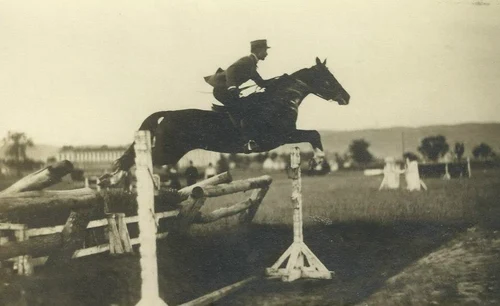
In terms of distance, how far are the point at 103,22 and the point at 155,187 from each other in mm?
1220

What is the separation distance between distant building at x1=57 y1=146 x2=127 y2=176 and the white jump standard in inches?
48.3

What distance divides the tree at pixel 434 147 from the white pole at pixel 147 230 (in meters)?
2.01

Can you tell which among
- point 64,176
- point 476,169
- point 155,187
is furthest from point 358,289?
point 64,176

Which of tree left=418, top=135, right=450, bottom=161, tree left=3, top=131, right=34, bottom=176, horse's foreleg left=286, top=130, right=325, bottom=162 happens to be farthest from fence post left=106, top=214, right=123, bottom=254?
tree left=418, top=135, right=450, bottom=161

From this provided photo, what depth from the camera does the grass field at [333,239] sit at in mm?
3988

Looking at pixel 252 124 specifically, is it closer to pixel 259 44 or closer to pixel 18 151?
pixel 259 44

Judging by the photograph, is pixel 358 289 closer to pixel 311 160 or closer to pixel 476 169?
pixel 311 160

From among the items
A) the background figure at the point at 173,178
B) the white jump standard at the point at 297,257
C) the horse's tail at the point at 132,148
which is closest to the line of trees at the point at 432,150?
the white jump standard at the point at 297,257

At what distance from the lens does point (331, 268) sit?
4199mm

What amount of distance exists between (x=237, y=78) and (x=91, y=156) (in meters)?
1.15

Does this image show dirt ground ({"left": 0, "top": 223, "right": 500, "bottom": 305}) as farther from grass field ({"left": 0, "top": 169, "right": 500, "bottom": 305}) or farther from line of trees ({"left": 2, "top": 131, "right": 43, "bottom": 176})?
line of trees ({"left": 2, "top": 131, "right": 43, "bottom": 176})

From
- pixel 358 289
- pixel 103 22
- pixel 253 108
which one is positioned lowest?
pixel 358 289

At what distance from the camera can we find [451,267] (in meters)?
4.23

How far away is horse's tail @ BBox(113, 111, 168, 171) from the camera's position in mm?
3949
